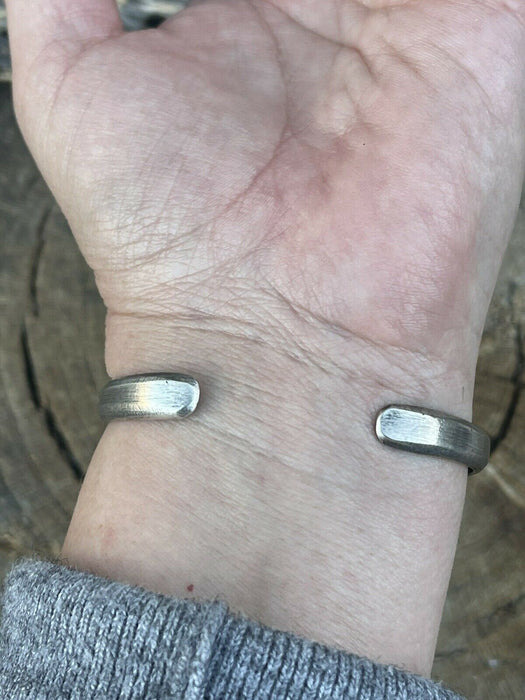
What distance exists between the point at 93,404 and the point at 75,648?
0.82m

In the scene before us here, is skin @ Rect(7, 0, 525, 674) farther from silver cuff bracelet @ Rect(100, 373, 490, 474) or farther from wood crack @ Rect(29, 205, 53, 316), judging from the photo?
wood crack @ Rect(29, 205, 53, 316)

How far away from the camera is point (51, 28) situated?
111 centimetres

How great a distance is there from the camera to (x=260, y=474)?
0.98 metres

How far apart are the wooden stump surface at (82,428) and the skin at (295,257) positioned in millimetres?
409

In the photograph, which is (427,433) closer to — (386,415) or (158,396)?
(386,415)

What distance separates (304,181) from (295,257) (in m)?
0.14

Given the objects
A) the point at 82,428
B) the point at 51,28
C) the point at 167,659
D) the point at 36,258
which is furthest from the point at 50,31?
the point at 167,659

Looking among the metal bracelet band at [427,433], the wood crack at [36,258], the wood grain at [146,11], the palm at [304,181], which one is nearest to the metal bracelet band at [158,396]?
the palm at [304,181]

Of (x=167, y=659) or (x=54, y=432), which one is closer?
(x=167, y=659)

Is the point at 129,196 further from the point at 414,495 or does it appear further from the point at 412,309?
the point at 414,495

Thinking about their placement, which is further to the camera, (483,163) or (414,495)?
(483,163)

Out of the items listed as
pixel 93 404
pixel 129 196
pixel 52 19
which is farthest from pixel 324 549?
pixel 52 19

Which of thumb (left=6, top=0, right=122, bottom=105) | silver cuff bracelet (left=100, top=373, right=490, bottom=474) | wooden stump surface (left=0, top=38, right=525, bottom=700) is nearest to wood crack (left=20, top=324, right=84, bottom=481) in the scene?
wooden stump surface (left=0, top=38, right=525, bottom=700)

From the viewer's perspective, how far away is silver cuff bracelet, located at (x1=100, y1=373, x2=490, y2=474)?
940mm
